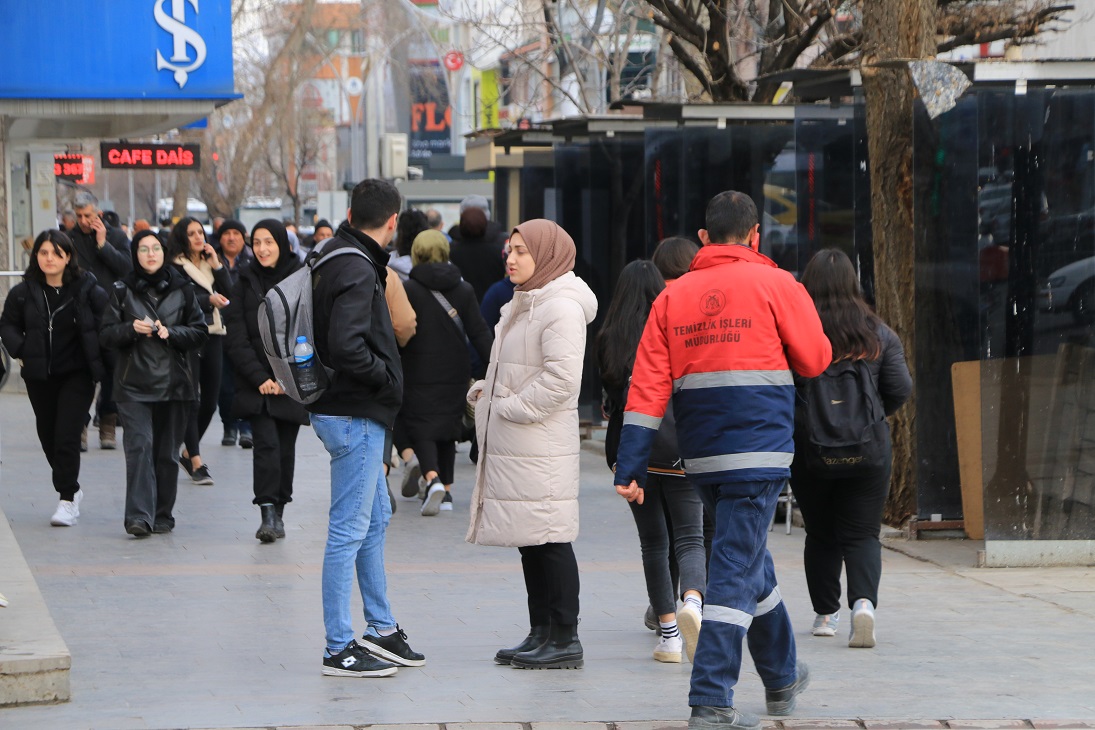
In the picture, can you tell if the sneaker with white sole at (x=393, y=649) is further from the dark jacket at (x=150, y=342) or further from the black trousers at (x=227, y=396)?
the black trousers at (x=227, y=396)

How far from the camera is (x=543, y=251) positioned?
21.5 ft

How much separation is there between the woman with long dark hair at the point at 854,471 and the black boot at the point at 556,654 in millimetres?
1171

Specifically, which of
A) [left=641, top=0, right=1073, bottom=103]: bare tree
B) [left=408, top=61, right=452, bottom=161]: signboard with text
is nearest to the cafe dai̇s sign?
[left=641, top=0, right=1073, bottom=103]: bare tree

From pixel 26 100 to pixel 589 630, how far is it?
9.96 metres

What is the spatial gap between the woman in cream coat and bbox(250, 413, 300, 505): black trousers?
316cm

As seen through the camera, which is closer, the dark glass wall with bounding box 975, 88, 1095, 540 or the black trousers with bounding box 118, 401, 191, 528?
the dark glass wall with bounding box 975, 88, 1095, 540

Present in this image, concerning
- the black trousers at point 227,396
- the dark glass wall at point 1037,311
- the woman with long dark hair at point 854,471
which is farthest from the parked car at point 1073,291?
the black trousers at point 227,396

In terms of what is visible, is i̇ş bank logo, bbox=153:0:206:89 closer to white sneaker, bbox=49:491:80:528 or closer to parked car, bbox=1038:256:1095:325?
white sneaker, bbox=49:491:80:528

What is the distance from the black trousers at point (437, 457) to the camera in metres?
10.9

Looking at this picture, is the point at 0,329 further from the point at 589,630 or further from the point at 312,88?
the point at 312,88

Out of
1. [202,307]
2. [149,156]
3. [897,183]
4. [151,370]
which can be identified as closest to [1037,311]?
[897,183]

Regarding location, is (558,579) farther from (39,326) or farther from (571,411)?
(39,326)

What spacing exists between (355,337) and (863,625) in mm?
2392

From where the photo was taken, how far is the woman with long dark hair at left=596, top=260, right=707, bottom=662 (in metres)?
6.77
